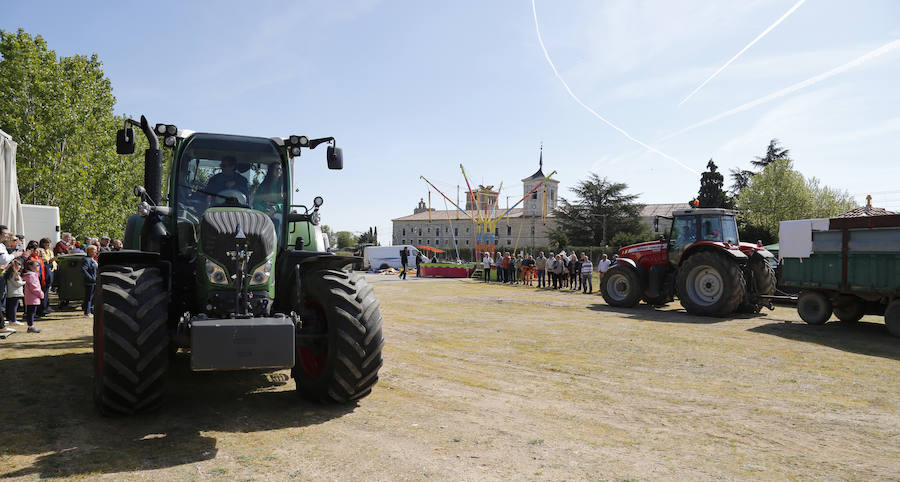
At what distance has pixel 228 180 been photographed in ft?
19.7

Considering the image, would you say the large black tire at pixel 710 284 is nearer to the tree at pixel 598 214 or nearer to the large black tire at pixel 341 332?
the large black tire at pixel 341 332

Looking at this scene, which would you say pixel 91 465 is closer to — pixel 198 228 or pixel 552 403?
pixel 198 228

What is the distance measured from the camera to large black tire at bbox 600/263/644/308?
16.3 meters

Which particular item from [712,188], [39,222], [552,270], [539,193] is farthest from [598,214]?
[39,222]

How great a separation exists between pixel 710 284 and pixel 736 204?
51031 millimetres

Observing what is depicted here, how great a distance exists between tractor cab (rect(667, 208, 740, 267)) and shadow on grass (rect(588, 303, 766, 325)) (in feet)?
4.61

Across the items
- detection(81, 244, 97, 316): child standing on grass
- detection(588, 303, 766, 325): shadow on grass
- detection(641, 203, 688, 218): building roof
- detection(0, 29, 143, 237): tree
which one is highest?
detection(641, 203, 688, 218): building roof

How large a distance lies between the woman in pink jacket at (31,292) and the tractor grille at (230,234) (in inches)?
268

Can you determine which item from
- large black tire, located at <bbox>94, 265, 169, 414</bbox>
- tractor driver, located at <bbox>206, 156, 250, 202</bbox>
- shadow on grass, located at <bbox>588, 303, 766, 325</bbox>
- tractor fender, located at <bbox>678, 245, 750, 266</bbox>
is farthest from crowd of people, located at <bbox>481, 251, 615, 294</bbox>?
large black tire, located at <bbox>94, 265, 169, 414</bbox>

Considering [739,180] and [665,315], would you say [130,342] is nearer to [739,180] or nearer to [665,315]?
[665,315]

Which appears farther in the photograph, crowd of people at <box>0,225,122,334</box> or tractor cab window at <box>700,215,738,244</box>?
tractor cab window at <box>700,215,738,244</box>

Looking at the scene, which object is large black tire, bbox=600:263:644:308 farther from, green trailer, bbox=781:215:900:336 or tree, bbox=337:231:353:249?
tree, bbox=337:231:353:249

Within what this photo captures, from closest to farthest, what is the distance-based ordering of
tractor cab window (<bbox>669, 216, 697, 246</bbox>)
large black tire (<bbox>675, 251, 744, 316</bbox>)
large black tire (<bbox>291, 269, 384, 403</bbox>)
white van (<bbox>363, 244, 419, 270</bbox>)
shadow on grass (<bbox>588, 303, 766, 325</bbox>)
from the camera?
large black tire (<bbox>291, 269, 384, 403</bbox>) → shadow on grass (<bbox>588, 303, 766, 325</bbox>) → large black tire (<bbox>675, 251, 744, 316</bbox>) → tractor cab window (<bbox>669, 216, 697, 246</bbox>) → white van (<bbox>363, 244, 419, 270</bbox>)

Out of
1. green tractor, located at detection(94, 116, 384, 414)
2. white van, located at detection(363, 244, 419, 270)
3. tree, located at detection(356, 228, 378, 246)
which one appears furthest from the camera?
tree, located at detection(356, 228, 378, 246)
